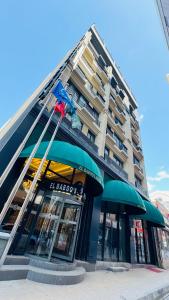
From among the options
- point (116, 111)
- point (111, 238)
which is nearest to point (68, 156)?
point (111, 238)

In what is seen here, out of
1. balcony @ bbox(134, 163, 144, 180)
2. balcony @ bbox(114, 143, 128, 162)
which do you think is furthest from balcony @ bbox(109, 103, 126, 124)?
balcony @ bbox(134, 163, 144, 180)

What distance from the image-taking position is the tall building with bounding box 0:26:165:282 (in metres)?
A: 6.64

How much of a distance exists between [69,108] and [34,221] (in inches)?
218

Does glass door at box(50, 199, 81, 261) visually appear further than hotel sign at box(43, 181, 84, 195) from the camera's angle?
No

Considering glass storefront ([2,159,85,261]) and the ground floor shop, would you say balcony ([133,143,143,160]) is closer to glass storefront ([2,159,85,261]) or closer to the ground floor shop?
the ground floor shop

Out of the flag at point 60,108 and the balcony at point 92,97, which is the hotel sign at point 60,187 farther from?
the balcony at point 92,97

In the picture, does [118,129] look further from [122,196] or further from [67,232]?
[67,232]

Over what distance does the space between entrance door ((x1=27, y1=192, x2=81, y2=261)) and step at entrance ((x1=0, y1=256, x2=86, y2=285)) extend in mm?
976

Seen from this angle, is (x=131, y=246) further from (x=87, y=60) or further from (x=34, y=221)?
(x=87, y=60)

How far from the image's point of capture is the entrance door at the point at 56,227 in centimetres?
667

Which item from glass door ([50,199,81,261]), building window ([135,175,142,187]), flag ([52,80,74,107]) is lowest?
glass door ([50,199,81,261])

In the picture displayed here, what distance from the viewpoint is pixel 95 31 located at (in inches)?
821

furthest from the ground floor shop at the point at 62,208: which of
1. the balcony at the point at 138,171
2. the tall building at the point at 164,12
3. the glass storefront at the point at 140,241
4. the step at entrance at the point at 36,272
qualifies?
the tall building at the point at 164,12

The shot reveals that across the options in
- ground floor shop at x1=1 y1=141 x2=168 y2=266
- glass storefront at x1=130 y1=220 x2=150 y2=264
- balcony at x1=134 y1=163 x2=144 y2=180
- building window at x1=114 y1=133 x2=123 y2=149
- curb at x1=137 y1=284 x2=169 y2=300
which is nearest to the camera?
curb at x1=137 y1=284 x2=169 y2=300
